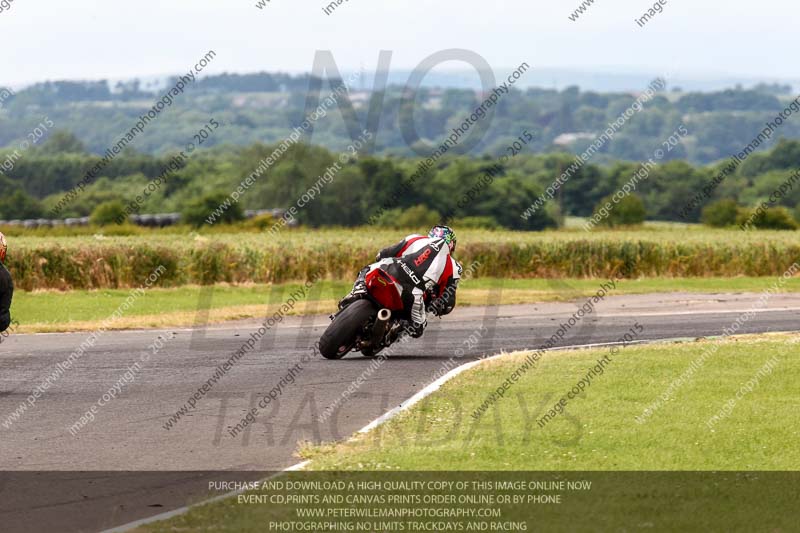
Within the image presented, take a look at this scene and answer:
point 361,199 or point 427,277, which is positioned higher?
point 427,277

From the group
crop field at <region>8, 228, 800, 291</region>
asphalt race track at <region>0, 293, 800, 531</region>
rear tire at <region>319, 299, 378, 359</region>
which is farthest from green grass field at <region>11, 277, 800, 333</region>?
rear tire at <region>319, 299, 378, 359</region>

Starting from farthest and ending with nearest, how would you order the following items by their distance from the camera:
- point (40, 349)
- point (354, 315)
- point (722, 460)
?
point (40, 349), point (354, 315), point (722, 460)

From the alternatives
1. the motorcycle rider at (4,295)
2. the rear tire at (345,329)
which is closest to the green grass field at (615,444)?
the rear tire at (345,329)

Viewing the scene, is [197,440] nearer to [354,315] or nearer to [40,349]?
[354,315]

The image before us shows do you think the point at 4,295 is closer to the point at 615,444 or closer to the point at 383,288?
the point at 383,288

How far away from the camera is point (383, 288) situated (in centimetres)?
1642

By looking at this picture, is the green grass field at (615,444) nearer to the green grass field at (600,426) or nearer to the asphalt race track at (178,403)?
the green grass field at (600,426)

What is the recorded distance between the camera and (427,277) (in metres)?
16.7

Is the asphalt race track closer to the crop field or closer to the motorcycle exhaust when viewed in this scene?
the motorcycle exhaust

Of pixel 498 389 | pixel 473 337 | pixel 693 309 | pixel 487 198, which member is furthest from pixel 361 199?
pixel 498 389

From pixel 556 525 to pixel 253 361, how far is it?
925 cm

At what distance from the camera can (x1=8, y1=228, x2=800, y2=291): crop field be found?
3275 cm

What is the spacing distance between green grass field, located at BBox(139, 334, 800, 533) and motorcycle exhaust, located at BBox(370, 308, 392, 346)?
1.43 meters

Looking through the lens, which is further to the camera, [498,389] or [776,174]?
[776,174]
